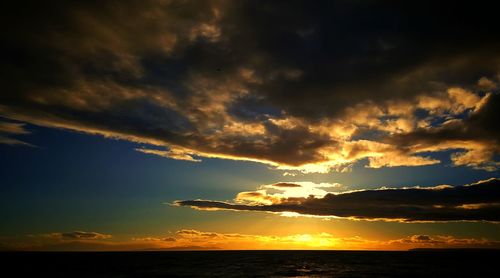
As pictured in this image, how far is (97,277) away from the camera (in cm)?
7488

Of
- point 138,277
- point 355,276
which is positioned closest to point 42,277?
point 138,277

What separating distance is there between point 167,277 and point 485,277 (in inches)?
2827

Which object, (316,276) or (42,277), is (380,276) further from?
(42,277)

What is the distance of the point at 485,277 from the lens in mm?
78250

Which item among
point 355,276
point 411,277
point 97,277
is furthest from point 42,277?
point 411,277

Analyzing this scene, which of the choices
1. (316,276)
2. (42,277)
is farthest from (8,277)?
(316,276)

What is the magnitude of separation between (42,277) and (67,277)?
517cm

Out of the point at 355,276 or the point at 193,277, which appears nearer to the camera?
the point at 193,277

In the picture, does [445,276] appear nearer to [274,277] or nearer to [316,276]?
[316,276]

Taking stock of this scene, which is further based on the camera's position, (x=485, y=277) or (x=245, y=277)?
(x=485, y=277)

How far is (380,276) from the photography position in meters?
76.6

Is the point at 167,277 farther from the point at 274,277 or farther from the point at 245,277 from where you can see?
the point at 274,277

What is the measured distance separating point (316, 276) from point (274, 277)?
10901 millimetres

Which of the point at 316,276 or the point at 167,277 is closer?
the point at 167,277
